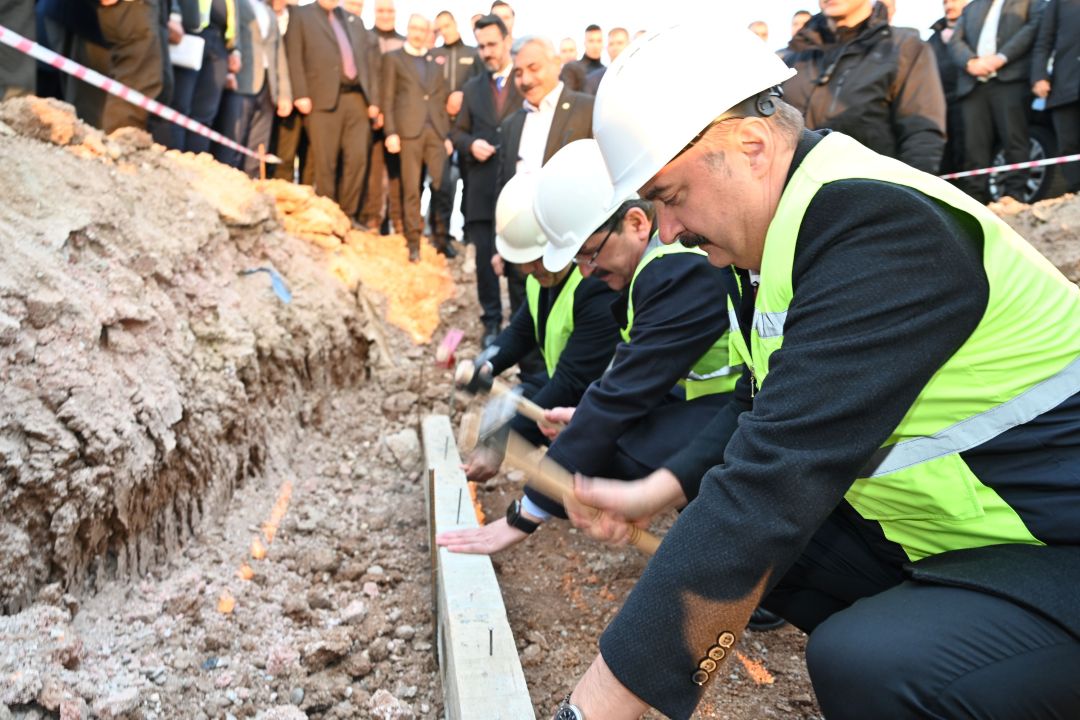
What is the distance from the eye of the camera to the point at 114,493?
2.42 m

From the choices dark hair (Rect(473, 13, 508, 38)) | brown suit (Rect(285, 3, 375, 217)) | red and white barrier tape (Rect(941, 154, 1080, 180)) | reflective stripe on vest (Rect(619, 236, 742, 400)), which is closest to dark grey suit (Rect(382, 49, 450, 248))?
brown suit (Rect(285, 3, 375, 217))

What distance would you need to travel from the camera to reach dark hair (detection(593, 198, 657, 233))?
2.64 meters

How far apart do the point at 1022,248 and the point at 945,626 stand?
652 mm

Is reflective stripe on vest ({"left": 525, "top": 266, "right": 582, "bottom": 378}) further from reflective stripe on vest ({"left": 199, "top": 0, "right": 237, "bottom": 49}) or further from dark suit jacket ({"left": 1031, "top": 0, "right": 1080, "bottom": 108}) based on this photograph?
dark suit jacket ({"left": 1031, "top": 0, "right": 1080, "bottom": 108})

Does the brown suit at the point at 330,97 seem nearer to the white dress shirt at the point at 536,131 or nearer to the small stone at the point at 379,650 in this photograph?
the white dress shirt at the point at 536,131

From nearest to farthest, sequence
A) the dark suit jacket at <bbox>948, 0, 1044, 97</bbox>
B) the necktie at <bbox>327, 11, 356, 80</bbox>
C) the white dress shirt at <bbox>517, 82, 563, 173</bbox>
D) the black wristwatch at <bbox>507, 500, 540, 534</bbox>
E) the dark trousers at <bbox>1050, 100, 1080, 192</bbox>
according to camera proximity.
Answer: the black wristwatch at <bbox>507, 500, 540, 534</bbox>
the white dress shirt at <bbox>517, 82, 563, 173</bbox>
the dark trousers at <bbox>1050, 100, 1080, 192</bbox>
the dark suit jacket at <bbox>948, 0, 1044, 97</bbox>
the necktie at <bbox>327, 11, 356, 80</bbox>

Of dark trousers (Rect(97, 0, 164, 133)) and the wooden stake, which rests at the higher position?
dark trousers (Rect(97, 0, 164, 133))

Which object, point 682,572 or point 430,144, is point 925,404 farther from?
point 430,144

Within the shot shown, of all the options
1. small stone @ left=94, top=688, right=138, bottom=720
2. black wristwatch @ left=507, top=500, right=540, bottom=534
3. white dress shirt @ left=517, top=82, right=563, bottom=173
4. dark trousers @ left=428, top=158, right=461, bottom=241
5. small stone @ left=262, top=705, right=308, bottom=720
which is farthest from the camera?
dark trousers @ left=428, top=158, right=461, bottom=241

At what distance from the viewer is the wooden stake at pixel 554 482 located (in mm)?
1961

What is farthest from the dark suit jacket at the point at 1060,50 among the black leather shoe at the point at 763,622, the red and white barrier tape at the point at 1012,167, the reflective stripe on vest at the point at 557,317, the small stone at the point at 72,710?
the small stone at the point at 72,710

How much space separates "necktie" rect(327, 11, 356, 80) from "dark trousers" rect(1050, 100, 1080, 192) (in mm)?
5670

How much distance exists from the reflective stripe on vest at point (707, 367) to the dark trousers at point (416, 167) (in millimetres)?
5634

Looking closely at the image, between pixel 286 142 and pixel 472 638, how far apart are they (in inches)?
247
